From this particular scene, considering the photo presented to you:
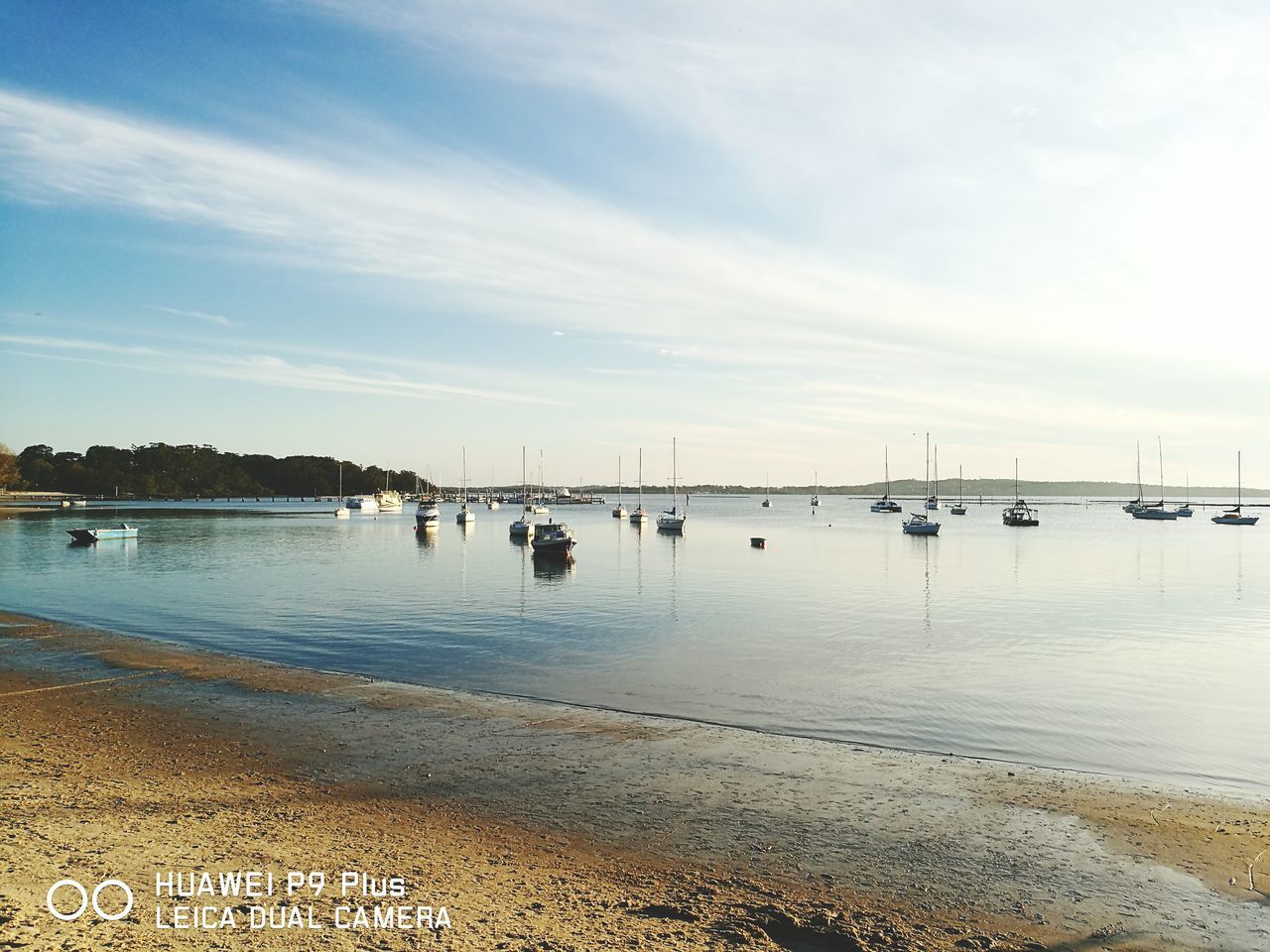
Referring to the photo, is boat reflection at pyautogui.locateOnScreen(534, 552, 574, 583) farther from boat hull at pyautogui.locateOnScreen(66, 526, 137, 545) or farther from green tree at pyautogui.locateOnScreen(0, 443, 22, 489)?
green tree at pyautogui.locateOnScreen(0, 443, 22, 489)

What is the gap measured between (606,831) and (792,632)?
23.7 metres

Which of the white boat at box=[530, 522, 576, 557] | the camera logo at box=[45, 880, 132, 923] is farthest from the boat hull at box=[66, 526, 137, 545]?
the camera logo at box=[45, 880, 132, 923]

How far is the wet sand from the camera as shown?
880 centimetres

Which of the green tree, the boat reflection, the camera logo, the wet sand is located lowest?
the boat reflection

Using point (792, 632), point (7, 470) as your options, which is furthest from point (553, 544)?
point (7, 470)

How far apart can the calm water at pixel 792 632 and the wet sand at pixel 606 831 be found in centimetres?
373

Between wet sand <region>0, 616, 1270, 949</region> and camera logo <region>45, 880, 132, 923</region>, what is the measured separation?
14cm

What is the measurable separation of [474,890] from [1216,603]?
51528 mm

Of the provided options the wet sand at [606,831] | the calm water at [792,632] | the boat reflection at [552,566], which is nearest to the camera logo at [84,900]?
the wet sand at [606,831]

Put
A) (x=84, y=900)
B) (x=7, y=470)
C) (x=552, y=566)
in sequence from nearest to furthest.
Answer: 1. (x=84, y=900)
2. (x=552, y=566)
3. (x=7, y=470)

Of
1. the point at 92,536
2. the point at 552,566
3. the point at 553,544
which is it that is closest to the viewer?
the point at 552,566

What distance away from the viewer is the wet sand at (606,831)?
8.80 meters

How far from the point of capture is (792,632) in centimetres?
3466

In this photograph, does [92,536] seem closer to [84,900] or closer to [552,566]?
[552,566]
